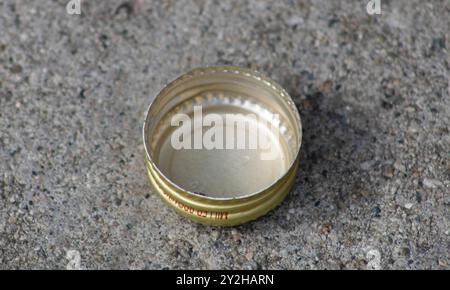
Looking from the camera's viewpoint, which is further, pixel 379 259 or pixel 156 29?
pixel 156 29

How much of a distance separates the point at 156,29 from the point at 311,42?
496mm

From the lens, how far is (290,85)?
2.27 meters

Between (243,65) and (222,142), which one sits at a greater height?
(243,65)

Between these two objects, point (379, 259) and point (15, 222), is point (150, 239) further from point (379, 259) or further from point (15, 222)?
point (379, 259)

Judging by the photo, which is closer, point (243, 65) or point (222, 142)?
point (222, 142)

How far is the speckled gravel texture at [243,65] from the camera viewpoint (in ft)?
6.55

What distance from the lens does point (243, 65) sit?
2.32 meters

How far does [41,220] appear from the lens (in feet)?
6.67

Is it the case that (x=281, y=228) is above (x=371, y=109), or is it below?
below

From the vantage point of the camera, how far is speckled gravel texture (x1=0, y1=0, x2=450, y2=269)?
1995 mm
